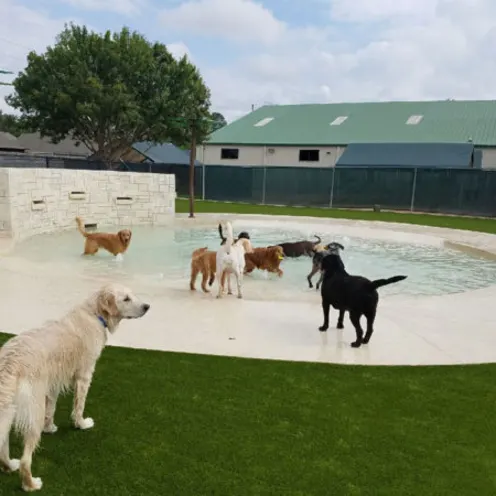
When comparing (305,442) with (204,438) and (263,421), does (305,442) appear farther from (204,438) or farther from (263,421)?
(204,438)

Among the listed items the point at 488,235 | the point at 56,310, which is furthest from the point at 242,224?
the point at 56,310

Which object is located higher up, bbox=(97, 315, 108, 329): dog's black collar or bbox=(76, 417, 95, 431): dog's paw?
bbox=(97, 315, 108, 329): dog's black collar

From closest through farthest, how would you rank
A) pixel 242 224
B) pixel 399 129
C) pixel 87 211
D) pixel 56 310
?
1. pixel 56 310
2. pixel 87 211
3. pixel 242 224
4. pixel 399 129

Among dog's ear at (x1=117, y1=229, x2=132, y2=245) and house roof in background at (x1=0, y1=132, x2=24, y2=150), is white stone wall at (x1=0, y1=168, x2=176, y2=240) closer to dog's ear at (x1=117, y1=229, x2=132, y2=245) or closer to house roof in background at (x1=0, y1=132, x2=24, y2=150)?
dog's ear at (x1=117, y1=229, x2=132, y2=245)

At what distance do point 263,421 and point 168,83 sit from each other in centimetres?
3950

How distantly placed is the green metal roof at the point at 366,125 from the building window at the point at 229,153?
0.61 meters

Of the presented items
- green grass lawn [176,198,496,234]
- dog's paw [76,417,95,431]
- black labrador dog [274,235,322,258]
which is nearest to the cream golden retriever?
dog's paw [76,417,95,431]

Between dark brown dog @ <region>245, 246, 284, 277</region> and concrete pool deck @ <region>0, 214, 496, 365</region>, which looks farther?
dark brown dog @ <region>245, 246, 284, 277</region>

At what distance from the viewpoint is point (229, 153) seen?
42688 millimetres

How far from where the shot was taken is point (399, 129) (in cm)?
3791

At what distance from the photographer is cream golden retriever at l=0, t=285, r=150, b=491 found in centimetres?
277

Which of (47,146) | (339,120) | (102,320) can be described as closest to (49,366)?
(102,320)

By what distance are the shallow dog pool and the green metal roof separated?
22926mm

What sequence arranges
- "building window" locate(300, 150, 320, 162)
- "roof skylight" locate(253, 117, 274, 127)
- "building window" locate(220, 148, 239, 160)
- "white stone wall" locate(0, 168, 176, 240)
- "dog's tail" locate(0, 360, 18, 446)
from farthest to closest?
"roof skylight" locate(253, 117, 274, 127) < "building window" locate(220, 148, 239, 160) < "building window" locate(300, 150, 320, 162) < "white stone wall" locate(0, 168, 176, 240) < "dog's tail" locate(0, 360, 18, 446)
